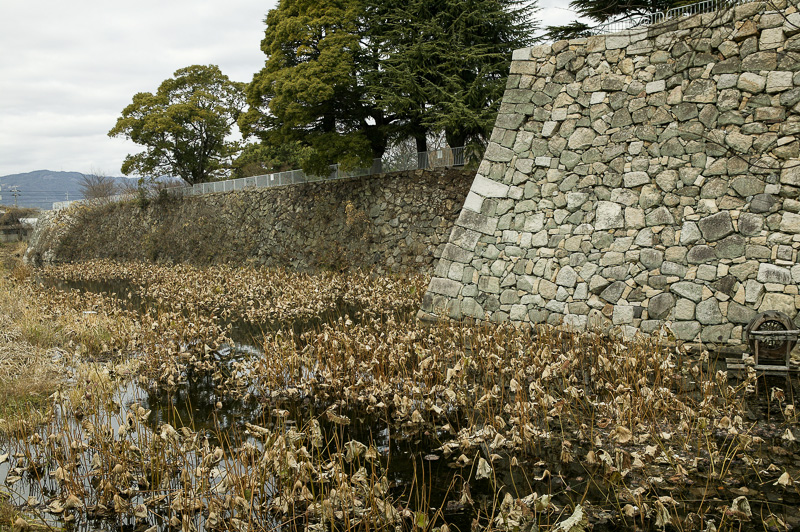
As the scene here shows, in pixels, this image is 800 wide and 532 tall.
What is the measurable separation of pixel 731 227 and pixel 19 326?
1331 cm

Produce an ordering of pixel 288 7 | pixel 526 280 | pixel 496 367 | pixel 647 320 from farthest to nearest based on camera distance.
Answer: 1. pixel 288 7
2. pixel 526 280
3. pixel 647 320
4. pixel 496 367

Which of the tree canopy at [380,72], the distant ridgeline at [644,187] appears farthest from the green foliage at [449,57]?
the distant ridgeline at [644,187]

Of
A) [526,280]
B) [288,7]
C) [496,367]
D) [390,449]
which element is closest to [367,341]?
[496,367]

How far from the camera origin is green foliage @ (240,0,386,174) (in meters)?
19.3

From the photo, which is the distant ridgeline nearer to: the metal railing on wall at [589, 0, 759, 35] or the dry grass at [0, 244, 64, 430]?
the metal railing on wall at [589, 0, 759, 35]

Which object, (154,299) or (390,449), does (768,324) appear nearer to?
(390,449)

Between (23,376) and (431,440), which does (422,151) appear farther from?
(431,440)

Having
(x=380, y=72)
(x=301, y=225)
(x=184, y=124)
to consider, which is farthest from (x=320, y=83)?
(x=184, y=124)

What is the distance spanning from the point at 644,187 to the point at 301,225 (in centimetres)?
1568

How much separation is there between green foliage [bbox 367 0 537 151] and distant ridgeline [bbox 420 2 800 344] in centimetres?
587

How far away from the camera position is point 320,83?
18906 mm

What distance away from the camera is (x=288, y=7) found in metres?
21.4

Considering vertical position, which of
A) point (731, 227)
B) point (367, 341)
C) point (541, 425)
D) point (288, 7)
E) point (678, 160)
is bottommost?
point (541, 425)

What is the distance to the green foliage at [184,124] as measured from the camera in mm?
31547
